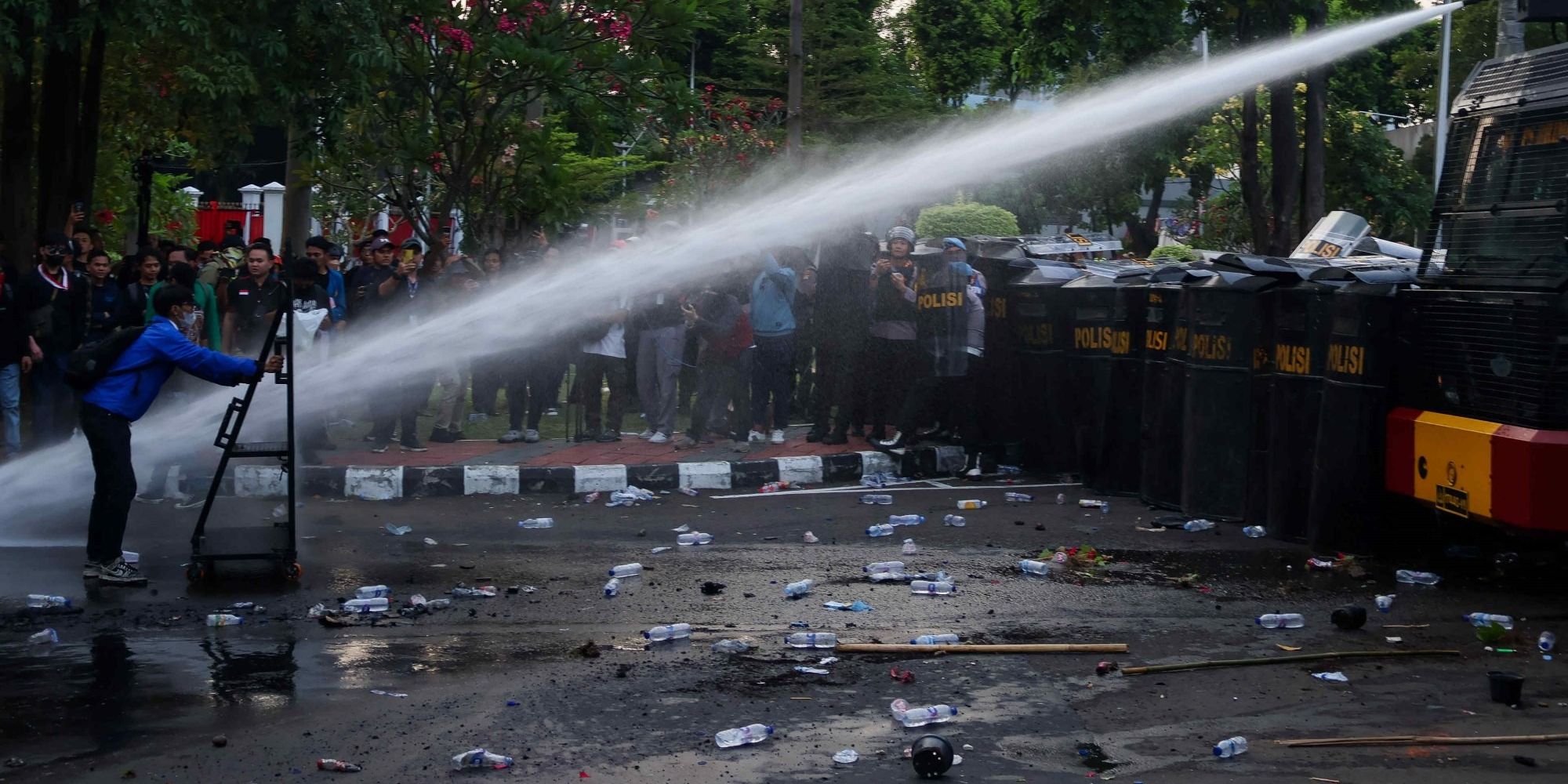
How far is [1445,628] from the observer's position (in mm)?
7031

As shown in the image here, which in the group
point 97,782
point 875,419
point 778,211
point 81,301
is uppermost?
point 778,211

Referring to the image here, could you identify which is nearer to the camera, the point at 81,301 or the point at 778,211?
the point at 81,301

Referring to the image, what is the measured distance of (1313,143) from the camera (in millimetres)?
18703

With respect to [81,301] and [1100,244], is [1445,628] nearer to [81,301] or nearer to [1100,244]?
[81,301]

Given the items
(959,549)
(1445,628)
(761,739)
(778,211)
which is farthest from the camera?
(778,211)

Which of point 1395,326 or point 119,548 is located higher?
point 1395,326

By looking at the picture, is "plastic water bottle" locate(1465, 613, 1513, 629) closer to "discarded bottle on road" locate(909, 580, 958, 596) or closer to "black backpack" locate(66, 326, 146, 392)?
"discarded bottle on road" locate(909, 580, 958, 596)

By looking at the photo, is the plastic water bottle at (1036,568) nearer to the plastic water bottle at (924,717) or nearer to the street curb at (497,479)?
the plastic water bottle at (924,717)

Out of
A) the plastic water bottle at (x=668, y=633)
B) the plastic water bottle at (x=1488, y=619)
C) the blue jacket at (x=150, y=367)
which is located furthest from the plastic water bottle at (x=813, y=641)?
the blue jacket at (x=150, y=367)

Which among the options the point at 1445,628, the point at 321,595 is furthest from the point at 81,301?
the point at 1445,628

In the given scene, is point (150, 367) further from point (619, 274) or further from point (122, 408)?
point (619, 274)

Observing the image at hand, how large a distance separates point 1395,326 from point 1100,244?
36.5ft

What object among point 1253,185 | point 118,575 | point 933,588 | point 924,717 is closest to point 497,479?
point 118,575

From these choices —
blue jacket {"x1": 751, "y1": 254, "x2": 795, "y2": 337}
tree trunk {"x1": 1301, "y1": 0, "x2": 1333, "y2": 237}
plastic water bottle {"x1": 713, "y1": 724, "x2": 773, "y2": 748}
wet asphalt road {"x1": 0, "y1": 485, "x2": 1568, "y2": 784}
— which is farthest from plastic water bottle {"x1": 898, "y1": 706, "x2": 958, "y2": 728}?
tree trunk {"x1": 1301, "y1": 0, "x2": 1333, "y2": 237}
